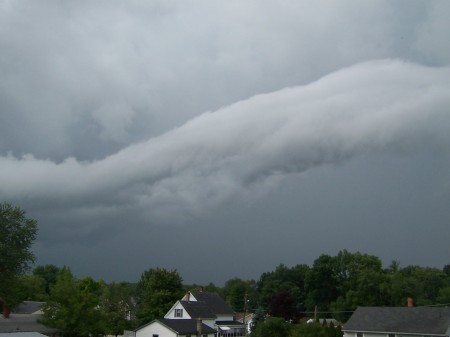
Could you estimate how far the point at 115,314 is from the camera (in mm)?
76438

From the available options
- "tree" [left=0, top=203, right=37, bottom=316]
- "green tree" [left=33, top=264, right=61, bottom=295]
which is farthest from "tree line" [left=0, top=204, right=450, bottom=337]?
"green tree" [left=33, top=264, right=61, bottom=295]

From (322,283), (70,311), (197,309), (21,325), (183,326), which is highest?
(322,283)

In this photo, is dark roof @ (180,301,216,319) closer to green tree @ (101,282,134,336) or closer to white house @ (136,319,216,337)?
white house @ (136,319,216,337)

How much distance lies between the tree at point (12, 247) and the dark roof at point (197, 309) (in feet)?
87.5

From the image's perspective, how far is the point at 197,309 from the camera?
254 ft

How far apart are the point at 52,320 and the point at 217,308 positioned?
34.7m

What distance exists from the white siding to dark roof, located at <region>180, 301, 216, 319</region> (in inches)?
367

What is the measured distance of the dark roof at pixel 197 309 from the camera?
247ft

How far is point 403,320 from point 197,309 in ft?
102

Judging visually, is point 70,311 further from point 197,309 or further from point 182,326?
point 197,309

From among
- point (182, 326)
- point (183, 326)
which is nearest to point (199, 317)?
point (183, 326)

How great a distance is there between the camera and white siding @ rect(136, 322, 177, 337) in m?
64.1

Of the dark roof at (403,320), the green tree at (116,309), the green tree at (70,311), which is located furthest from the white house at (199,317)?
the dark roof at (403,320)

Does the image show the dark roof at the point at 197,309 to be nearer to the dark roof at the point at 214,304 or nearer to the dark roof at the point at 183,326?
the dark roof at the point at 214,304
